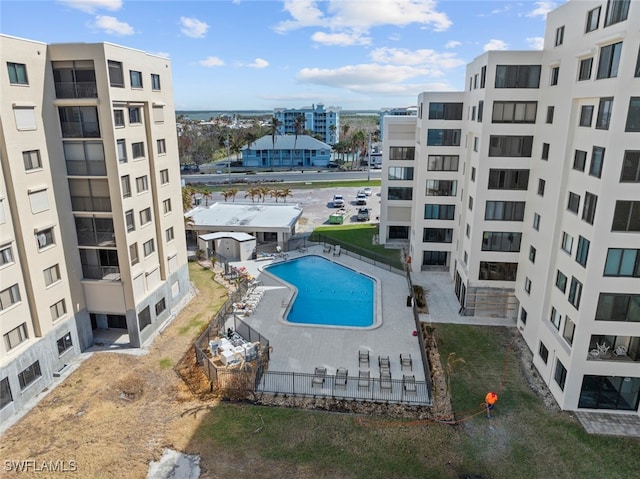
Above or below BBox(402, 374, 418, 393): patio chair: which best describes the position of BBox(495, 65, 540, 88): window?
above

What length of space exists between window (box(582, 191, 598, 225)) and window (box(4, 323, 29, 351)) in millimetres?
29902

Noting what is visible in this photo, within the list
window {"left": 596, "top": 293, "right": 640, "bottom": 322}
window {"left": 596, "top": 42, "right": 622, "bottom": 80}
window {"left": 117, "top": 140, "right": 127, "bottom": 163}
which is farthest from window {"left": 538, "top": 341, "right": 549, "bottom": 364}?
window {"left": 117, "top": 140, "right": 127, "bottom": 163}

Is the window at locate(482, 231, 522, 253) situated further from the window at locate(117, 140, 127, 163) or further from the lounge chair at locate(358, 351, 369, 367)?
the window at locate(117, 140, 127, 163)

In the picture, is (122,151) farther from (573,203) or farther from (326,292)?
(573,203)

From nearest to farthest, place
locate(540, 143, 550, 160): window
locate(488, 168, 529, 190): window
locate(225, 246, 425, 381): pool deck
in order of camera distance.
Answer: locate(225, 246, 425, 381): pool deck < locate(540, 143, 550, 160): window < locate(488, 168, 529, 190): window

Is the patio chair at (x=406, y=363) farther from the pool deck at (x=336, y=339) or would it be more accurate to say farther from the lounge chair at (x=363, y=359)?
the lounge chair at (x=363, y=359)

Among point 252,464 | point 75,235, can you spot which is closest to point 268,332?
point 252,464

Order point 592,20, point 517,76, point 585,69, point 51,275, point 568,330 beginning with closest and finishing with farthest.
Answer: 1. point 592,20
2. point 585,69
3. point 568,330
4. point 51,275
5. point 517,76

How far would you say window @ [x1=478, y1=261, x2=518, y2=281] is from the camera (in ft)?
106

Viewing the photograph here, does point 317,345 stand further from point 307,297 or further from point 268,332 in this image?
point 307,297

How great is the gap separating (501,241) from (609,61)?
15.1 meters

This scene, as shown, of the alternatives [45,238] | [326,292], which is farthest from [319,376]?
[45,238]

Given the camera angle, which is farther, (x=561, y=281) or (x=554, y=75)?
(x=554, y=75)

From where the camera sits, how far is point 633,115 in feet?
60.2
